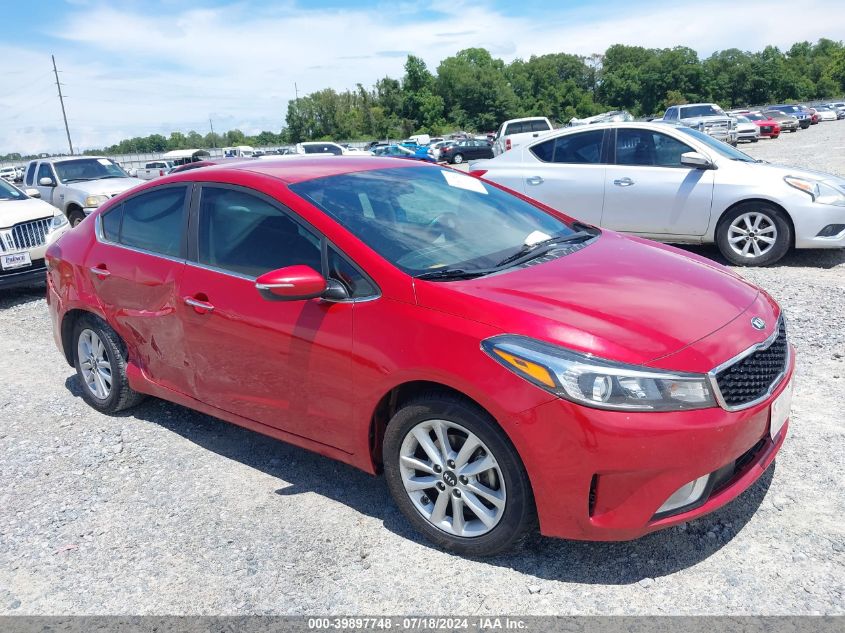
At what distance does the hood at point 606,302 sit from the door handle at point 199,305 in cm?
128

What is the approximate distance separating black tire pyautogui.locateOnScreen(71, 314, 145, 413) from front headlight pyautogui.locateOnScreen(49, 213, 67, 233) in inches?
198

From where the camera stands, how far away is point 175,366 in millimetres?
3967

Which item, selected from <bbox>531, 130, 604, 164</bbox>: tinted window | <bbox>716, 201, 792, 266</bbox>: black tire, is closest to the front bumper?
<bbox>716, 201, 792, 266</bbox>: black tire

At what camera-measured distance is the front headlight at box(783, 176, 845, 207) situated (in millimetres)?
7039

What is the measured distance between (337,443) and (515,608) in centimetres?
108

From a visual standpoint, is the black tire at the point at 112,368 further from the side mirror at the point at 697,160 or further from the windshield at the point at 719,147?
the windshield at the point at 719,147

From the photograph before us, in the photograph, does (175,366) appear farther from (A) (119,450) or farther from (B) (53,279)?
(B) (53,279)

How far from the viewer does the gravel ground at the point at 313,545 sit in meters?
2.71

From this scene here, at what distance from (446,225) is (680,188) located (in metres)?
4.96

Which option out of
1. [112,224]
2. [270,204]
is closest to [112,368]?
[112,224]

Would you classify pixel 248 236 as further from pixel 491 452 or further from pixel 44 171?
pixel 44 171

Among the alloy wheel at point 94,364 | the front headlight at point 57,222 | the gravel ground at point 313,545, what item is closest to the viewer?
the gravel ground at point 313,545

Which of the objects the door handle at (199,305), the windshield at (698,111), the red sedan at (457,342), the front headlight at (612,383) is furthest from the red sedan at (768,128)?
the front headlight at (612,383)

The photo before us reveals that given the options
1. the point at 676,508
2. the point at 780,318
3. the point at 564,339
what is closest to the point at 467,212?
the point at 564,339
